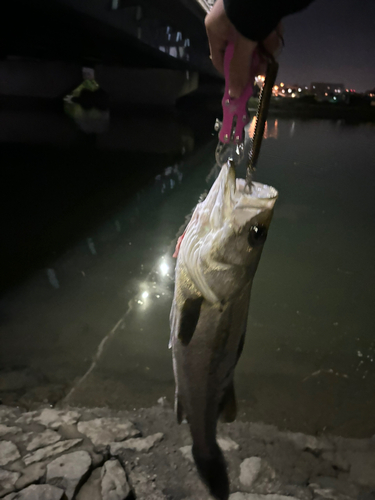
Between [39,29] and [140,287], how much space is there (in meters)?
14.1

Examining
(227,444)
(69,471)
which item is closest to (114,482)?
(69,471)

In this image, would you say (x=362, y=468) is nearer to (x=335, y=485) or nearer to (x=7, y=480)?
(x=335, y=485)

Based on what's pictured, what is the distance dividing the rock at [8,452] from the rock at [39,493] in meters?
0.30

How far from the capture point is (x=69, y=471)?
242 centimetres

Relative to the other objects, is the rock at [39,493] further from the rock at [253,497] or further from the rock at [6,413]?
the rock at [253,497]

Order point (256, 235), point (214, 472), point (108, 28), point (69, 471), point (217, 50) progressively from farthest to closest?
point (108, 28)
point (214, 472)
point (69, 471)
point (256, 235)
point (217, 50)

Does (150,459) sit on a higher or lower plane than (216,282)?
lower

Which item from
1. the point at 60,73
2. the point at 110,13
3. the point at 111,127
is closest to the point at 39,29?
the point at 110,13

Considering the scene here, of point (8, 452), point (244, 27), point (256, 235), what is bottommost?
point (8, 452)

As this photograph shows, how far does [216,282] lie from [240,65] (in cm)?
99

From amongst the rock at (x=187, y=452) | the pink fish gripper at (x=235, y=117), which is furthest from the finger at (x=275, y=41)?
the rock at (x=187, y=452)

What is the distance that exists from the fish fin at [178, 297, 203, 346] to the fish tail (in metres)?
1.07

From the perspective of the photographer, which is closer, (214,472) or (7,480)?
(7,480)

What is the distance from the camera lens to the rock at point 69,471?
2.33m
